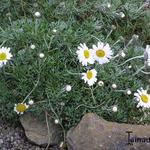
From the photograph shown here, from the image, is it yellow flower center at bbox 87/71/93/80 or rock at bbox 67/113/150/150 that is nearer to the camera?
rock at bbox 67/113/150/150

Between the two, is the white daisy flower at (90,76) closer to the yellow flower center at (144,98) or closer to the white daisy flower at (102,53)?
the white daisy flower at (102,53)

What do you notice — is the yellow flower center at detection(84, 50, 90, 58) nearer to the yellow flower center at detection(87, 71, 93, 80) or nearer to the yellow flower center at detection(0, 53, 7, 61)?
the yellow flower center at detection(87, 71, 93, 80)

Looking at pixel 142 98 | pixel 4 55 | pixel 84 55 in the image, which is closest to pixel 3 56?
pixel 4 55

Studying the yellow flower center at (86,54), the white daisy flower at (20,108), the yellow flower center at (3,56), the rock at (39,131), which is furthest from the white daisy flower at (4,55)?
the yellow flower center at (86,54)

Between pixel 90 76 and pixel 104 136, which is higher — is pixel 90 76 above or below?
above

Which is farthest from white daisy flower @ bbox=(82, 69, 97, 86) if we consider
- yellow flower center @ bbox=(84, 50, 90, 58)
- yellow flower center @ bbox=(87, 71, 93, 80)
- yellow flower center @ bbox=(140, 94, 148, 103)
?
yellow flower center @ bbox=(140, 94, 148, 103)

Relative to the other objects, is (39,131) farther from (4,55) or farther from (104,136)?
(4,55)
